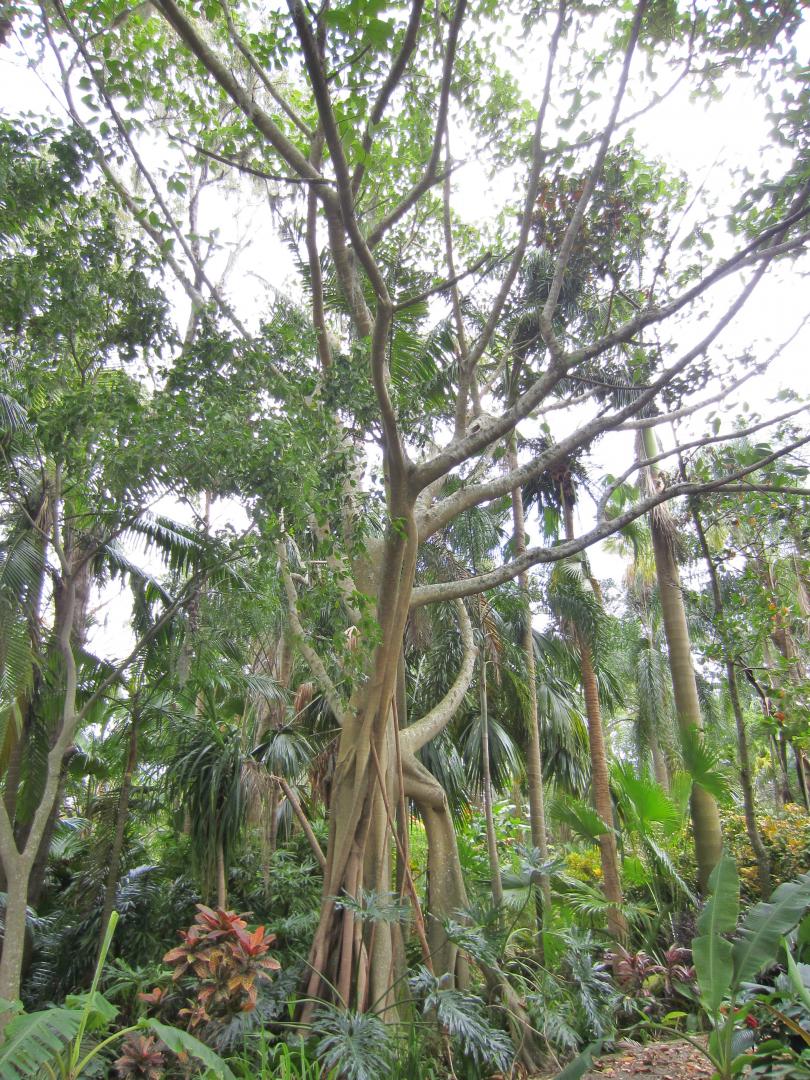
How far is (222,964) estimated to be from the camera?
4.89m

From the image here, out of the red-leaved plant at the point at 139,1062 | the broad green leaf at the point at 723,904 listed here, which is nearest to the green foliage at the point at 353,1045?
the red-leaved plant at the point at 139,1062

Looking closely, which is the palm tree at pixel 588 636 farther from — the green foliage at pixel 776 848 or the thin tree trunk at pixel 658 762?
the thin tree trunk at pixel 658 762

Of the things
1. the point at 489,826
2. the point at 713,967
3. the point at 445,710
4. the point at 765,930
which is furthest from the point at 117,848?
the point at 765,930

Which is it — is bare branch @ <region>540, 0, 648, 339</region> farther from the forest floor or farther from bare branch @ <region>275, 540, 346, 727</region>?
the forest floor

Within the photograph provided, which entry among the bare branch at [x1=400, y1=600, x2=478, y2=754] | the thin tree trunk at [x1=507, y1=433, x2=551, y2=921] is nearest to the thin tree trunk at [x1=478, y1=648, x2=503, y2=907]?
the thin tree trunk at [x1=507, y1=433, x2=551, y2=921]

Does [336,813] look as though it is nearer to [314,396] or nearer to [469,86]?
[314,396]

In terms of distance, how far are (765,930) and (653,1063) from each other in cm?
187

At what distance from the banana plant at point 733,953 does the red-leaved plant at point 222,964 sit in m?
2.66

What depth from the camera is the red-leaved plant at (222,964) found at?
190 inches

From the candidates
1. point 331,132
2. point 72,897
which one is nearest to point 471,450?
point 331,132

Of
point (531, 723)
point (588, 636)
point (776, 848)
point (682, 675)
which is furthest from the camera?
point (588, 636)

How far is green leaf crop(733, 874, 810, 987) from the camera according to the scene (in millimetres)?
4188

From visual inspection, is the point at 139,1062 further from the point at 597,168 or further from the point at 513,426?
the point at 597,168

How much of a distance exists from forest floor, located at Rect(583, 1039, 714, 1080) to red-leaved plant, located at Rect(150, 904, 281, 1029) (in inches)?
95.0
